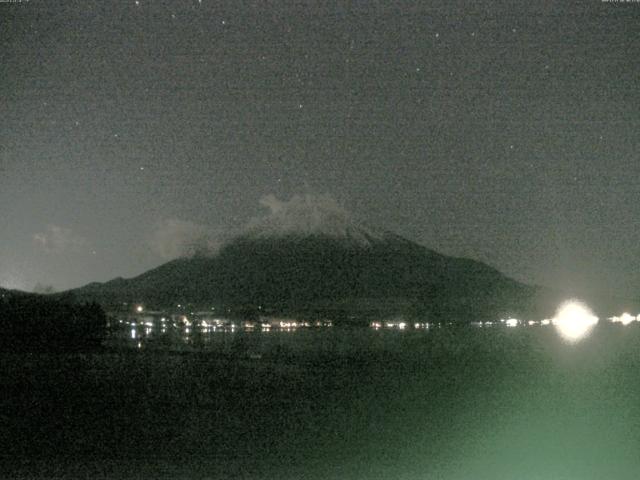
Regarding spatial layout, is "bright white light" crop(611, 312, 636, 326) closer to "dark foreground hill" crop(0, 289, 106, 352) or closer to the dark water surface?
"dark foreground hill" crop(0, 289, 106, 352)

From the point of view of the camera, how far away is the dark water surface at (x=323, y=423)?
38.6ft

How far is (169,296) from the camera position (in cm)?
19025

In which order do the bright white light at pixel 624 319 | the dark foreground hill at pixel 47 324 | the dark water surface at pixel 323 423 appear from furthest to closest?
the bright white light at pixel 624 319
the dark foreground hill at pixel 47 324
the dark water surface at pixel 323 423

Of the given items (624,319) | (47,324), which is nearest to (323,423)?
(47,324)

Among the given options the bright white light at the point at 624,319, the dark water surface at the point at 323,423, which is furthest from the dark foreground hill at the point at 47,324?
the bright white light at the point at 624,319

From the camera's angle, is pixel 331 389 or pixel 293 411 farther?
pixel 331 389

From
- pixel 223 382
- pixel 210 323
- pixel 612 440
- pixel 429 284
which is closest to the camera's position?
pixel 612 440

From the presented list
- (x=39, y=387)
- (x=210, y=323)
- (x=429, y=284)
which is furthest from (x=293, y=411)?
(x=429, y=284)

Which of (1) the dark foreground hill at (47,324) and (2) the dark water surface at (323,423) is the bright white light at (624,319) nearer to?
(1) the dark foreground hill at (47,324)

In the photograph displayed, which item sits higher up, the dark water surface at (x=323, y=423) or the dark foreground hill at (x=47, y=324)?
the dark foreground hill at (x=47, y=324)

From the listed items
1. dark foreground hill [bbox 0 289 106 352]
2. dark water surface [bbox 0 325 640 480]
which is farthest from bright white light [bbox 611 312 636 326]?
dark water surface [bbox 0 325 640 480]

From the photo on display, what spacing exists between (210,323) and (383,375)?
118243 millimetres

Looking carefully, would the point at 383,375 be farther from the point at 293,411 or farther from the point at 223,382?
the point at 293,411

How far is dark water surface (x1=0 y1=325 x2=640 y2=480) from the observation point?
38.6 ft
